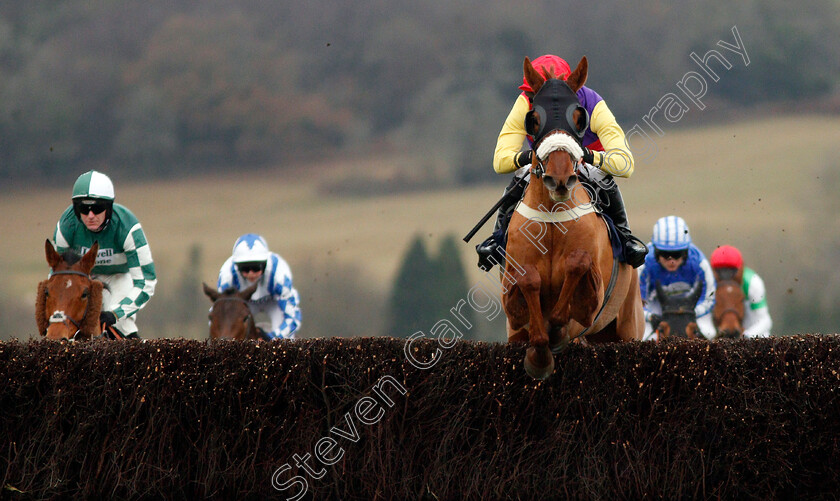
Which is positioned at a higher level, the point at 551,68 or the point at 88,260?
the point at 551,68

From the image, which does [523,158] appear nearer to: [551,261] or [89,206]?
[551,261]

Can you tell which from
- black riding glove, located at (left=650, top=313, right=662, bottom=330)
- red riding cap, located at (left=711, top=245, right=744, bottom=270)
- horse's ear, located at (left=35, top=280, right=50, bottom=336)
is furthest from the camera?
red riding cap, located at (left=711, top=245, right=744, bottom=270)

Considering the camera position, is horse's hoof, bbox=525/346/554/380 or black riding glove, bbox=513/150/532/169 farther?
black riding glove, bbox=513/150/532/169

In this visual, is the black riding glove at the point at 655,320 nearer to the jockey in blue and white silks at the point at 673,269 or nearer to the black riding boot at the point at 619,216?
the jockey in blue and white silks at the point at 673,269

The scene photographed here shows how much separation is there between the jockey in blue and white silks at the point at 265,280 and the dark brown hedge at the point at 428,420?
15.4 feet

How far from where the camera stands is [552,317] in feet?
16.2

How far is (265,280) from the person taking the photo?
10.2m

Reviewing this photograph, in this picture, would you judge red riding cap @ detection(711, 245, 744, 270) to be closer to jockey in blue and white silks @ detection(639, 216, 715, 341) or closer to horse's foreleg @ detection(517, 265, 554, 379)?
jockey in blue and white silks @ detection(639, 216, 715, 341)

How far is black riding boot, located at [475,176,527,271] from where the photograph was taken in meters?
5.50

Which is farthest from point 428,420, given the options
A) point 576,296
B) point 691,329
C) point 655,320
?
point 655,320

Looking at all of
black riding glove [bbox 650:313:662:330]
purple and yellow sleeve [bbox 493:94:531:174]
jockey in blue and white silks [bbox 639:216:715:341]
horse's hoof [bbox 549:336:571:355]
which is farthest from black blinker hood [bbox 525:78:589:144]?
black riding glove [bbox 650:313:662:330]

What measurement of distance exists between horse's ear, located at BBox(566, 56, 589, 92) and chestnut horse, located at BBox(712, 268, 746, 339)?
6.83 meters

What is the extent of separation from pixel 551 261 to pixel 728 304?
712cm

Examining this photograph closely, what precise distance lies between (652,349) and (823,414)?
3.29ft
